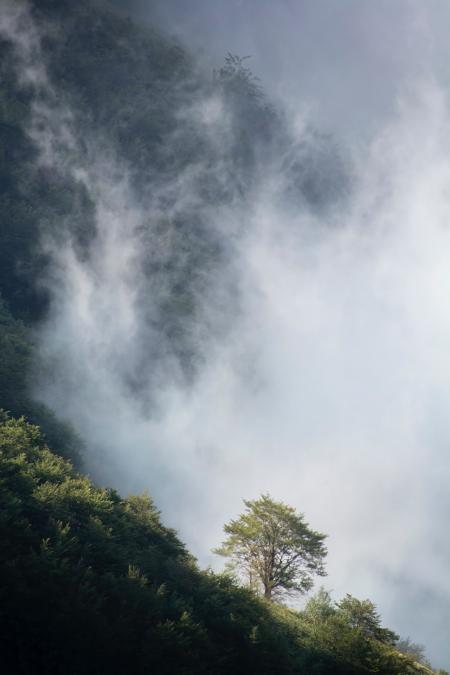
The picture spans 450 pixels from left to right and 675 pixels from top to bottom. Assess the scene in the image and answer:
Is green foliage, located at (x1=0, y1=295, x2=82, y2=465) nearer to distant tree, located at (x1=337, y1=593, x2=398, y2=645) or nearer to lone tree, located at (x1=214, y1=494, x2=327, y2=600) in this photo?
lone tree, located at (x1=214, y1=494, x2=327, y2=600)

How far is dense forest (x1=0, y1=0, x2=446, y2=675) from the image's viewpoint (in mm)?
12594

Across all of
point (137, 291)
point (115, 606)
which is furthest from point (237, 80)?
point (115, 606)

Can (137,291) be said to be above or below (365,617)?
above

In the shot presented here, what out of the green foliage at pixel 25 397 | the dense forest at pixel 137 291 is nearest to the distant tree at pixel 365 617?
the dense forest at pixel 137 291

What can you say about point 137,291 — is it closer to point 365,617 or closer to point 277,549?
point 277,549

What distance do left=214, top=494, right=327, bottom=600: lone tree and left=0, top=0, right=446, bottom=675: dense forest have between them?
9.56 ft

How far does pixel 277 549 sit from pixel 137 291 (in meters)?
82.1

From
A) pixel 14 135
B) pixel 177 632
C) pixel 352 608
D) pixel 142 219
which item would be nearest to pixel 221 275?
pixel 142 219

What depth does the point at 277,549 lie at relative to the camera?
37.8 m

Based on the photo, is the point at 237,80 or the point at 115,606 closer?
the point at 115,606

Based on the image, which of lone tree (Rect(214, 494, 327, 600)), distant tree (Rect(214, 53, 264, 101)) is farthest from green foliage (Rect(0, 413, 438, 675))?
distant tree (Rect(214, 53, 264, 101))

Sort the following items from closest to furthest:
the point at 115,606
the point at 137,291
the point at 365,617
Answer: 1. the point at 115,606
2. the point at 365,617
3. the point at 137,291

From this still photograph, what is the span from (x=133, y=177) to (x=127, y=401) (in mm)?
81267

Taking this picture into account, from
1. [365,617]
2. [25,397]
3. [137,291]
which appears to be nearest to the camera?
[365,617]
